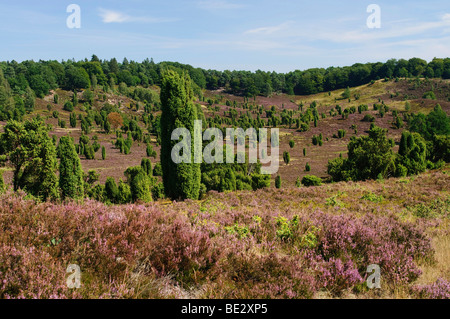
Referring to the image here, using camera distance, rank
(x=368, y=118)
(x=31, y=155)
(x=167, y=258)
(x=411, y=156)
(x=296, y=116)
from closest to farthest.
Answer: (x=167, y=258) < (x=31, y=155) < (x=411, y=156) < (x=368, y=118) < (x=296, y=116)

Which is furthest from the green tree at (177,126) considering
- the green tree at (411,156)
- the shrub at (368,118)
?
the shrub at (368,118)

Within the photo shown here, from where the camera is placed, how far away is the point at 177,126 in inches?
801

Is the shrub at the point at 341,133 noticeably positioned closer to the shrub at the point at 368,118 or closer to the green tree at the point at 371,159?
the shrub at the point at 368,118

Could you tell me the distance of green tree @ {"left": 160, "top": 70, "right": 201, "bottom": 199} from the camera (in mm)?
20469

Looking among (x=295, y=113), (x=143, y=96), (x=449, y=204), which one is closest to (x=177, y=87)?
(x=449, y=204)

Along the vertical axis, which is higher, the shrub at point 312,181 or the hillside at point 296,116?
the hillside at point 296,116

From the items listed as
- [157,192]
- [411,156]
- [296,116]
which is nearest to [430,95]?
[296,116]

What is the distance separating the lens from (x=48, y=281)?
8.34 feet

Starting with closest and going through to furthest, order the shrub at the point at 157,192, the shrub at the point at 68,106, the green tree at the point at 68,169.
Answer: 1. the green tree at the point at 68,169
2. the shrub at the point at 157,192
3. the shrub at the point at 68,106

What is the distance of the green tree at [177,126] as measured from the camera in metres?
20.5

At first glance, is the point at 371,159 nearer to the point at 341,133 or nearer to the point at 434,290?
the point at 434,290

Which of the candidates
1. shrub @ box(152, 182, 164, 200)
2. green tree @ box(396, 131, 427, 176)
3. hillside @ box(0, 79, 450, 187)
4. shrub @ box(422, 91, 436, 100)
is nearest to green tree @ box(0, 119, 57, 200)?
shrub @ box(152, 182, 164, 200)

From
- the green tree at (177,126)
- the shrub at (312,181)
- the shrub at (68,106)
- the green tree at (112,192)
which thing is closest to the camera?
the green tree at (177,126)
